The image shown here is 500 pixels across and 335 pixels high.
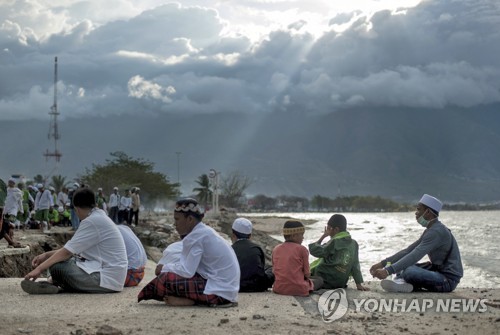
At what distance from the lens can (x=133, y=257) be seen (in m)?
9.59

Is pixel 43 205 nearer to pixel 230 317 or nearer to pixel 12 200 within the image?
pixel 12 200

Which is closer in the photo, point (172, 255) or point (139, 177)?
point (172, 255)

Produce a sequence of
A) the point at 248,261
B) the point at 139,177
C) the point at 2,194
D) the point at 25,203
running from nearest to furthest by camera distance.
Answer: the point at 248,261 → the point at 2,194 → the point at 25,203 → the point at 139,177

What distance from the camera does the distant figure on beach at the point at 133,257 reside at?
31.2 ft

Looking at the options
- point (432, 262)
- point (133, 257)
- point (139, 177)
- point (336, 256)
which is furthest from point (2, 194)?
point (139, 177)

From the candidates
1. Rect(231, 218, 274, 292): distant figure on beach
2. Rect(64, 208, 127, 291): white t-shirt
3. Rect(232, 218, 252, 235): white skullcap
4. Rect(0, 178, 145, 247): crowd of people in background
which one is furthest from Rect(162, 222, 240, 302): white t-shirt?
Rect(0, 178, 145, 247): crowd of people in background

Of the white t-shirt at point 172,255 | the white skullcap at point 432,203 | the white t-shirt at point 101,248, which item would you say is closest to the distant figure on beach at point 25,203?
the white t-shirt at point 172,255

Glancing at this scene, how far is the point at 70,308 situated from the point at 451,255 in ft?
16.9

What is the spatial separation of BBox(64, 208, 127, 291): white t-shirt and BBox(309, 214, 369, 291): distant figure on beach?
8.65ft

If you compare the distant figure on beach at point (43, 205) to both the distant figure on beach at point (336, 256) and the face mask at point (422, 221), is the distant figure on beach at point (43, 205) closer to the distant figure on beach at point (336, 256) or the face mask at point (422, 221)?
the distant figure on beach at point (336, 256)

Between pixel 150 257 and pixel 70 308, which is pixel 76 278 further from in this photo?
pixel 150 257

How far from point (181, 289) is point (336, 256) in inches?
111

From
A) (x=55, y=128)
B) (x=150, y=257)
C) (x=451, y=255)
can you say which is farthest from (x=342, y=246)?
(x=55, y=128)

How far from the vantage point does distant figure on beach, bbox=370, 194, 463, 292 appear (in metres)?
8.97
